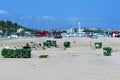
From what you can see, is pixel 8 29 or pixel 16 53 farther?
pixel 8 29

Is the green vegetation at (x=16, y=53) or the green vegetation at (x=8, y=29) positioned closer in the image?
the green vegetation at (x=16, y=53)

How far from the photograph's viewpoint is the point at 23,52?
A: 98.4 ft

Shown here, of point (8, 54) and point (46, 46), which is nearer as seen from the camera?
point (8, 54)

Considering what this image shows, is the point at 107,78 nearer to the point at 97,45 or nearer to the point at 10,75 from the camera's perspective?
the point at 10,75

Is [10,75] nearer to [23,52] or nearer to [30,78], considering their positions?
[30,78]

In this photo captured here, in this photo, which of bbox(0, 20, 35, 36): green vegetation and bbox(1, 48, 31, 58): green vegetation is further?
bbox(0, 20, 35, 36): green vegetation

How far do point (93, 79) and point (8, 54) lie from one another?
Answer: 14.4m

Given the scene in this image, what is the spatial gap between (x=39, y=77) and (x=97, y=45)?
32.6 m

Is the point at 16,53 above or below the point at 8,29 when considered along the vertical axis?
below

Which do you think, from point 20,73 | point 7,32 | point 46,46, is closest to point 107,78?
point 20,73

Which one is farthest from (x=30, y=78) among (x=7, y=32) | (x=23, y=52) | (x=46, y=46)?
(x=7, y=32)

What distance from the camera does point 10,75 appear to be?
17.9 metres

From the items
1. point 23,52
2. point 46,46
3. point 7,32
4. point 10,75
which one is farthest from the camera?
point 7,32

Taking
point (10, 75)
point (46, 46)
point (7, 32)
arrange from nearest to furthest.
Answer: point (10, 75), point (46, 46), point (7, 32)
